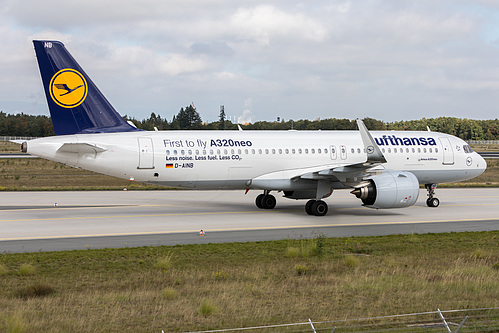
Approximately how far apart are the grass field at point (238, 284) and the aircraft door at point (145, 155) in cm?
805

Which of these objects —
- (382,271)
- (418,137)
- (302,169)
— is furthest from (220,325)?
(418,137)

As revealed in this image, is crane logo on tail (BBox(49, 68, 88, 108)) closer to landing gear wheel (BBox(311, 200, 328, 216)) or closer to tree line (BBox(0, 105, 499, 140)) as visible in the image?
landing gear wheel (BBox(311, 200, 328, 216))

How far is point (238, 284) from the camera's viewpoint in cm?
1312

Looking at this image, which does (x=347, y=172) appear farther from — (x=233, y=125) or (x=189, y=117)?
(x=189, y=117)

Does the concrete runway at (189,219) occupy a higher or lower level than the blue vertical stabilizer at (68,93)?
lower

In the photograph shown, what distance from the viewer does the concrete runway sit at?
20.3 m

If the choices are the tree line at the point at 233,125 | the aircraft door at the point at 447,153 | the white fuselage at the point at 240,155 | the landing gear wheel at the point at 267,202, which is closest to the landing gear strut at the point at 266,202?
the landing gear wheel at the point at 267,202

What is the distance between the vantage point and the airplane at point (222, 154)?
972 inches

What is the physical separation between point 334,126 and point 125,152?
82.8 meters

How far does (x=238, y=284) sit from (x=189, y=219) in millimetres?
12543

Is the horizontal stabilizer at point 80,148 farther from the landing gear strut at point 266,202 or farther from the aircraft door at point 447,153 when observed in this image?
the aircraft door at point 447,153

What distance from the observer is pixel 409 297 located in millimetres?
11883

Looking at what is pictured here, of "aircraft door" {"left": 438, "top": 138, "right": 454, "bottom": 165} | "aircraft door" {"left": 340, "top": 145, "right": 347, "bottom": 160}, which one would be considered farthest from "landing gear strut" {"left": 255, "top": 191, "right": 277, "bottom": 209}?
"aircraft door" {"left": 438, "top": 138, "right": 454, "bottom": 165}

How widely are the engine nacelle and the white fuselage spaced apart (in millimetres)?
2133
